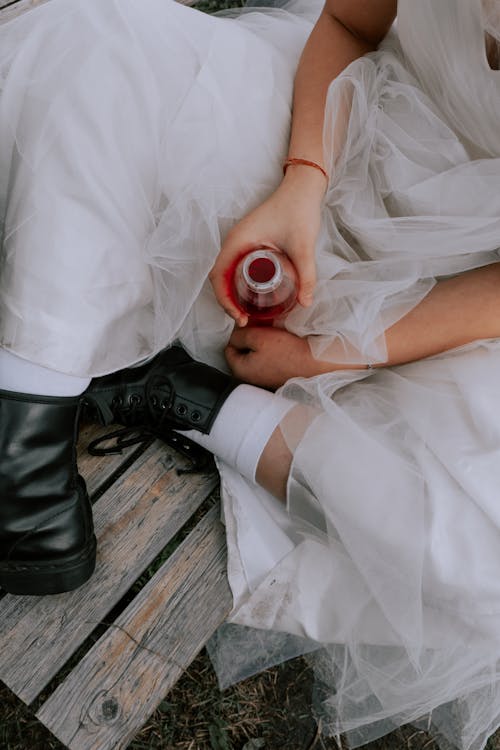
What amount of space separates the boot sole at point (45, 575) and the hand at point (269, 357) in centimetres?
36

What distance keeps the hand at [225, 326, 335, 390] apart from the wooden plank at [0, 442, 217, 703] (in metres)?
0.18

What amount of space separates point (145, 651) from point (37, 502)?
27 cm

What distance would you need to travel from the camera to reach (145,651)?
0.94 m

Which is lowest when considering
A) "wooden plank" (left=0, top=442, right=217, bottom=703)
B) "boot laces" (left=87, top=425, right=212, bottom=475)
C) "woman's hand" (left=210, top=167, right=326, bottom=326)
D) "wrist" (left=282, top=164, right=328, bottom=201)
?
"wooden plank" (left=0, top=442, right=217, bottom=703)

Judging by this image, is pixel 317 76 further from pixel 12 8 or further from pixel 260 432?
pixel 12 8

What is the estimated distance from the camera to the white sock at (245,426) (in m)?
0.98

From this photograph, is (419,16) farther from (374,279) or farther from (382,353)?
(382,353)

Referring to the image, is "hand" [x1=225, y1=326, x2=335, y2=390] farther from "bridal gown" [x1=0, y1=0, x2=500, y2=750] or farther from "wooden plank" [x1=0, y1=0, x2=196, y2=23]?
"wooden plank" [x1=0, y1=0, x2=196, y2=23]

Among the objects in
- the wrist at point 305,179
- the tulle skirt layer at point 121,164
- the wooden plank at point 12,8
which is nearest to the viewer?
the tulle skirt layer at point 121,164

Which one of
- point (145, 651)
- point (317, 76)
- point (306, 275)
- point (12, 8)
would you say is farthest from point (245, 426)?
point (12, 8)

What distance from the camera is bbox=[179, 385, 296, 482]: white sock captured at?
98 centimetres

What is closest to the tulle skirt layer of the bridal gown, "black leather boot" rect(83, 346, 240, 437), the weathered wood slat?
the bridal gown

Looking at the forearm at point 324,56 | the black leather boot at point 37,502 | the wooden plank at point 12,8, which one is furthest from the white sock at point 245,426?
the wooden plank at point 12,8

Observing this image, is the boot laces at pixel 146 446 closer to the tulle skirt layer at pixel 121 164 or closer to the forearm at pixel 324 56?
the tulle skirt layer at pixel 121 164
